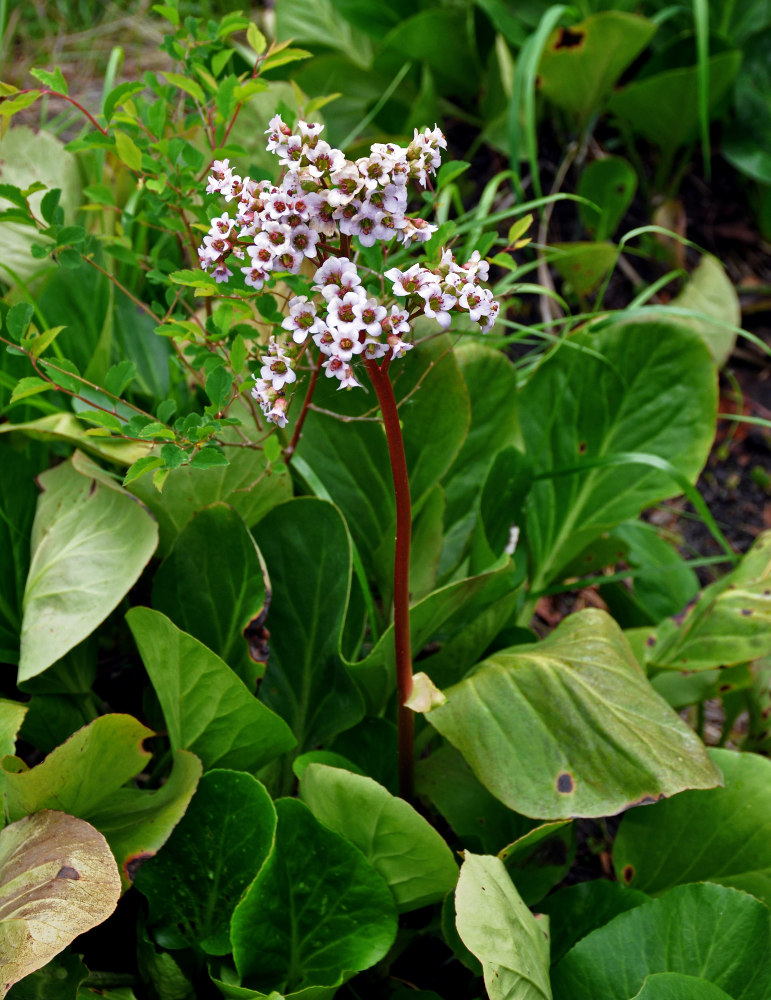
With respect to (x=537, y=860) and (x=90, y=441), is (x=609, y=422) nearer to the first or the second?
(x=537, y=860)

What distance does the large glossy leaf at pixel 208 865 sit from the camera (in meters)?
1.02

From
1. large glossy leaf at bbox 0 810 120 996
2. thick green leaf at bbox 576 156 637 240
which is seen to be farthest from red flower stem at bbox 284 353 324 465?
thick green leaf at bbox 576 156 637 240

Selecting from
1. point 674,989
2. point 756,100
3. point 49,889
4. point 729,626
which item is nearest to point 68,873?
point 49,889

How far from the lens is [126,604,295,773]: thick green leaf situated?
1.01m

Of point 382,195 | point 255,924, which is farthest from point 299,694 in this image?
point 382,195

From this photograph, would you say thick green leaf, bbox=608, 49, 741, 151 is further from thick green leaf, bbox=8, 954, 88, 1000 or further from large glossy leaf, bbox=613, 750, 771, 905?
thick green leaf, bbox=8, 954, 88, 1000

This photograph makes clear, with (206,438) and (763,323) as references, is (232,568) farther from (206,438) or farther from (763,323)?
(763,323)

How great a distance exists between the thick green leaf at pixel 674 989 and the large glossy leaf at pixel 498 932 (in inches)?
4.7

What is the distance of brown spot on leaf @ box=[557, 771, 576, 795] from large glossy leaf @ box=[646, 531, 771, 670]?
30cm

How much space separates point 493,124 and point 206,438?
170 cm

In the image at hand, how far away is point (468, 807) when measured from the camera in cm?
118

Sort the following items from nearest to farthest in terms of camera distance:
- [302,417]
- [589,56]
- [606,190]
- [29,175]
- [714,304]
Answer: [302,417]
[29,175]
[714,304]
[589,56]
[606,190]

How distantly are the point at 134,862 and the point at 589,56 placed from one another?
1.97 meters

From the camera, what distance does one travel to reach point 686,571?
1680 millimetres
